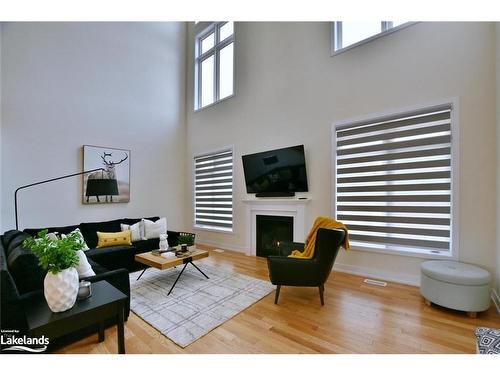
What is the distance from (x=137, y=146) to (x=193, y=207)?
6.37ft

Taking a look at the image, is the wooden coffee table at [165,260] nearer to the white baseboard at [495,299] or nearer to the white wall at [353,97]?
the white wall at [353,97]

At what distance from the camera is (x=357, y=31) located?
356 cm

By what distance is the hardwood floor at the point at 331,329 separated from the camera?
1.81 meters

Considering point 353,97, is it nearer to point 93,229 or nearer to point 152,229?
point 152,229

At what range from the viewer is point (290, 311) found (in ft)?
7.82

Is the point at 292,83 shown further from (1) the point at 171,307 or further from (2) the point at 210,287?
(1) the point at 171,307

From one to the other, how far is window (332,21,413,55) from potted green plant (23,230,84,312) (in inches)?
168

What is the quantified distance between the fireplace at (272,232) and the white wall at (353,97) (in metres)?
0.39

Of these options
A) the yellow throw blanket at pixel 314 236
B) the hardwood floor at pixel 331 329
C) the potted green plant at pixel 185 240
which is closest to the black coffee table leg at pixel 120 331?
the hardwood floor at pixel 331 329

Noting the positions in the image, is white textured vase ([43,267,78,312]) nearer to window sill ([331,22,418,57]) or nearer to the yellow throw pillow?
the yellow throw pillow

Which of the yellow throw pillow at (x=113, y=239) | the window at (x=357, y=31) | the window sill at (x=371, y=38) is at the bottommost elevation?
the yellow throw pillow at (x=113, y=239)

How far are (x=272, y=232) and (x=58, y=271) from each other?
3412 millimetres

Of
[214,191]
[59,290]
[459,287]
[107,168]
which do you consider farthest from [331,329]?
[107,168]
